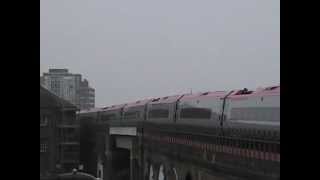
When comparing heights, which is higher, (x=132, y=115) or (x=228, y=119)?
(x=228, y=119)

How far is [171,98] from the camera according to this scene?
6164 mm

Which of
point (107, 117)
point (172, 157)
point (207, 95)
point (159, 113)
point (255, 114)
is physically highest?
point (207, 95)

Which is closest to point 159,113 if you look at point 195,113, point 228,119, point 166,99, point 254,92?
point 166,99

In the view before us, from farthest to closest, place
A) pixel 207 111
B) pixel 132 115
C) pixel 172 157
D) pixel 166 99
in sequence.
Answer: pixel 132 115
pixel 166 99
pixel 172 157
pixel 207 111

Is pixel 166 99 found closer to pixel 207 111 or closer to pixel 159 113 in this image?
pixel 159 113

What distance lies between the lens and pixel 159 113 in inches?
253

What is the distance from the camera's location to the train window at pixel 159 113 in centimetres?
624

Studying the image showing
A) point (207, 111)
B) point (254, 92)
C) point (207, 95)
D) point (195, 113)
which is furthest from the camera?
point (195, 113)

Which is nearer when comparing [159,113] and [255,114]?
[255,114]

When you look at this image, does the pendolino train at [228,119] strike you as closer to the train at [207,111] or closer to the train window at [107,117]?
the train at [207,111]

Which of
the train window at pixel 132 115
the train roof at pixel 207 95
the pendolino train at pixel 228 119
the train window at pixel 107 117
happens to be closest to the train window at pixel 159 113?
the pendolino train at pixel 228 119

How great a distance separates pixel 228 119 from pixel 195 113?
83cm
